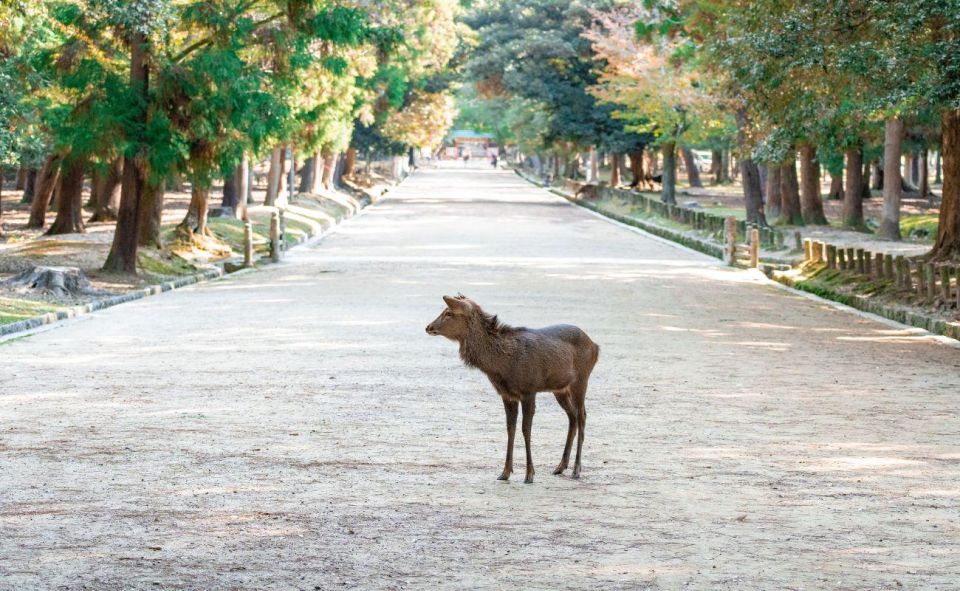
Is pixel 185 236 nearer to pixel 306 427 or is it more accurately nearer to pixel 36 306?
pixel 36 306

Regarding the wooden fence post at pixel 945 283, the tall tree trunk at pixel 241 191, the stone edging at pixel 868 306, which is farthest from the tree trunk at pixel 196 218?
the wooden fence post at pixel 945 283

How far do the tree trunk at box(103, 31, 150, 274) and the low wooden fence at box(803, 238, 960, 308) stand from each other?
1301cm

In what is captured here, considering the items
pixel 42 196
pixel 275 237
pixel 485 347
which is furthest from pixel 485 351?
pixel 42 196

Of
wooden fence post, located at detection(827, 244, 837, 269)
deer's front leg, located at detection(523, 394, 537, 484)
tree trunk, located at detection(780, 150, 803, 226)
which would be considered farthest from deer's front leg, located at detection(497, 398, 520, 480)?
tree trunk, located at detection(780, 150, 803, 226)

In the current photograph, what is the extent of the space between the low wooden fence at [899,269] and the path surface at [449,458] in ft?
3.94

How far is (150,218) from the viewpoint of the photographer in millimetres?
31094

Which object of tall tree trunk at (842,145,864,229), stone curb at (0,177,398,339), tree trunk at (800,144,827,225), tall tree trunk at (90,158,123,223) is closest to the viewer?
stone curb at (0,177,398,339)

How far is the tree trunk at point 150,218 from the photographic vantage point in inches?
1200

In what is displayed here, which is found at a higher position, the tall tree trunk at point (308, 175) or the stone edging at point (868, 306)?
the tall tree trunk at point (308, 175)

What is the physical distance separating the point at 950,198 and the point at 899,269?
3.19 metres

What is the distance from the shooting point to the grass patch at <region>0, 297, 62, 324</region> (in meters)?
19.7

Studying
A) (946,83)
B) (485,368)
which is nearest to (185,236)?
(946,83)

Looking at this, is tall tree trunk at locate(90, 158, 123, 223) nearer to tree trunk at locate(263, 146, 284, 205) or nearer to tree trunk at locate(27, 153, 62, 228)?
tree trunk at locate(27, 153, 62, 228)

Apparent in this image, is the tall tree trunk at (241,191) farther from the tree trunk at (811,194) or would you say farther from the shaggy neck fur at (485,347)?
the shaggy neck fur at (485,347)
